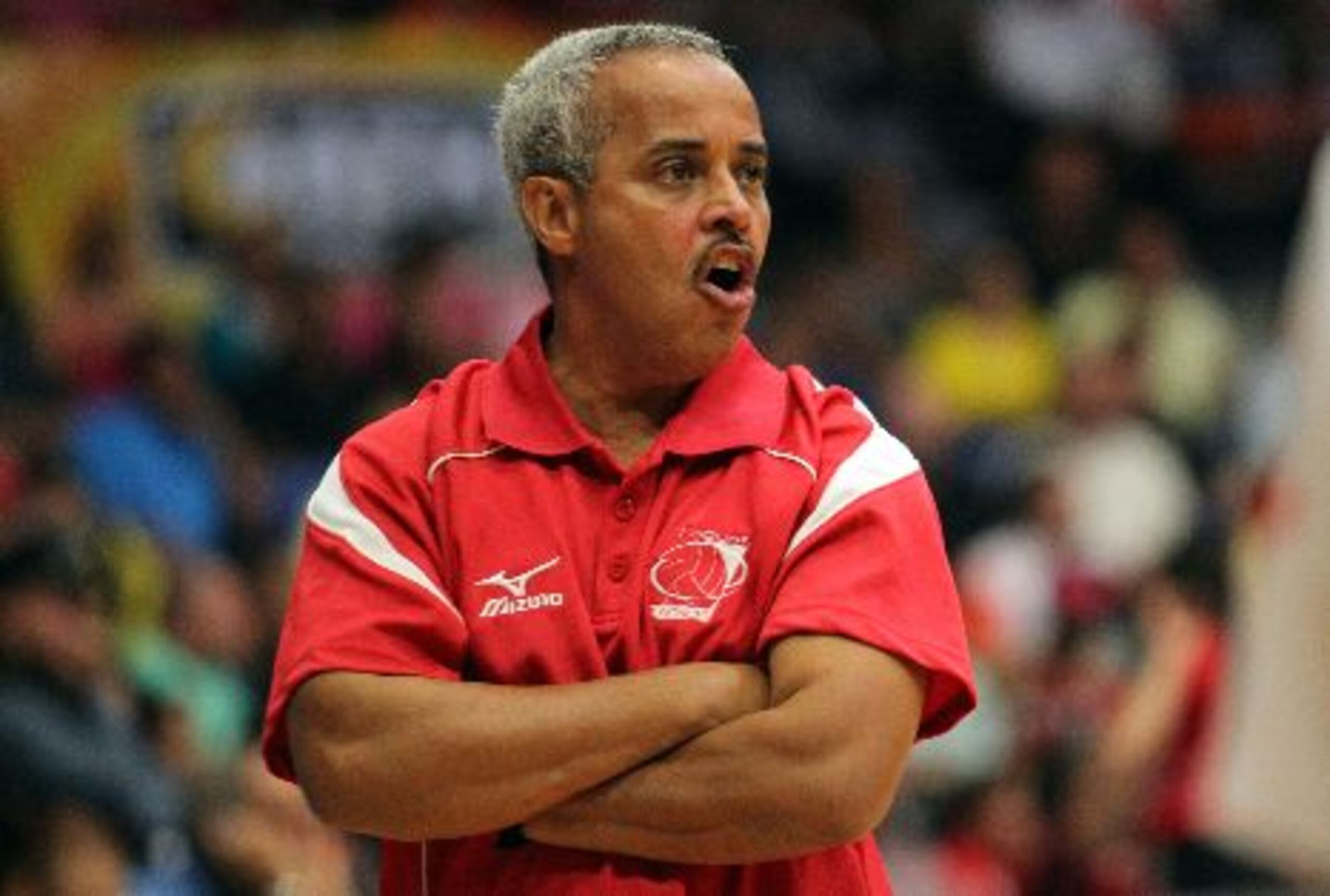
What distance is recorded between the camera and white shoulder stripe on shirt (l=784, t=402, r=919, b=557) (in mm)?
3486

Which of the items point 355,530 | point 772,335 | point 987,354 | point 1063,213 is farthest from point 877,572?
point 1063,213

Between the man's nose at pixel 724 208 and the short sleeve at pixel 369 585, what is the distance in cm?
47

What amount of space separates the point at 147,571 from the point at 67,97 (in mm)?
1885

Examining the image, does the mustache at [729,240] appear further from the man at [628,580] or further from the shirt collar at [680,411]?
the shirt collar at [680,411]

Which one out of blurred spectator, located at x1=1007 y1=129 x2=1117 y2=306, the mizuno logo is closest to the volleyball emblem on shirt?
the mizuno logo

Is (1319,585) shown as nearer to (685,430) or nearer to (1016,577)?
(685,430)

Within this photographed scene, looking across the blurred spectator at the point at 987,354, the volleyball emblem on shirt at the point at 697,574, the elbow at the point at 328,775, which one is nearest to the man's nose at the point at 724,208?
the volleyball emblem on shirt at the point at 697,574

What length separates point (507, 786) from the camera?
131 inches

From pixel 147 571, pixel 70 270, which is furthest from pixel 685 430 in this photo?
pixel 70 270

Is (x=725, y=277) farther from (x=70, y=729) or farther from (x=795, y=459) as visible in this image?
(x=70, y=729)

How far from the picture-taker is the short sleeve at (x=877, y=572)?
339 cm

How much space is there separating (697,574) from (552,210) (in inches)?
20.8

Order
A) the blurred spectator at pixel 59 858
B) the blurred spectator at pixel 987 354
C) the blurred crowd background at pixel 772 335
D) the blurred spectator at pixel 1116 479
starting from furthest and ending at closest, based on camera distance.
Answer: the blurred spectator at pixel 987 354, the blurred spectator at pixel 1116 479, the blurred crowd background at pixel 772 335, the blurred spectator at pixel 59 858

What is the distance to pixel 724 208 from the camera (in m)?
3.50
